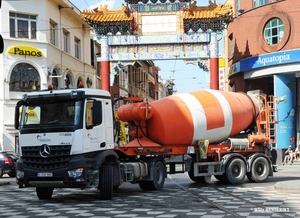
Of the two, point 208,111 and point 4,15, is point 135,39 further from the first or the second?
point 208,111

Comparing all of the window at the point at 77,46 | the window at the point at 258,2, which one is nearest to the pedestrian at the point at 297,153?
the window at the point at 258,2

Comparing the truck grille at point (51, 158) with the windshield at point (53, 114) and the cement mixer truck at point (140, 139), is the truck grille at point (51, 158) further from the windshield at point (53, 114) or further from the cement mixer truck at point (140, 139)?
the windshield at point (53, 114)

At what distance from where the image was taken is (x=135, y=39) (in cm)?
3378

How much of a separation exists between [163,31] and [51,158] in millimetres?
21460

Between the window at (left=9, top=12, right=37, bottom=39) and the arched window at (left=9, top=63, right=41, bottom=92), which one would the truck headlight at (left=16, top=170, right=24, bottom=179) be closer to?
the arched window at (left=9, top=63, right=41, bottom=92)

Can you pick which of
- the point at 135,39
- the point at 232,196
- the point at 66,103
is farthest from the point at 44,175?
the point at 135,39

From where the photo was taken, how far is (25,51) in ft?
120

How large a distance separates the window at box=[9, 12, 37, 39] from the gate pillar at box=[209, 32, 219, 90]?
1333 centimetres

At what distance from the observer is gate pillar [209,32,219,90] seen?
3316 centimetres

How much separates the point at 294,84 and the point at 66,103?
2542 cm

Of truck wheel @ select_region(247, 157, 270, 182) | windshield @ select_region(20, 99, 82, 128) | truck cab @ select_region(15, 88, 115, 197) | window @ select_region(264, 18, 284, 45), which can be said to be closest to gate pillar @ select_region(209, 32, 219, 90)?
window @ select_region(264, 18, 284, 45)

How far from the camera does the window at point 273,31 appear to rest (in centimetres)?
3547

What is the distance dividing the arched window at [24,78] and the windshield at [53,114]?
2272 cm

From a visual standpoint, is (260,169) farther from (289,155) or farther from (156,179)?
(289,155)
